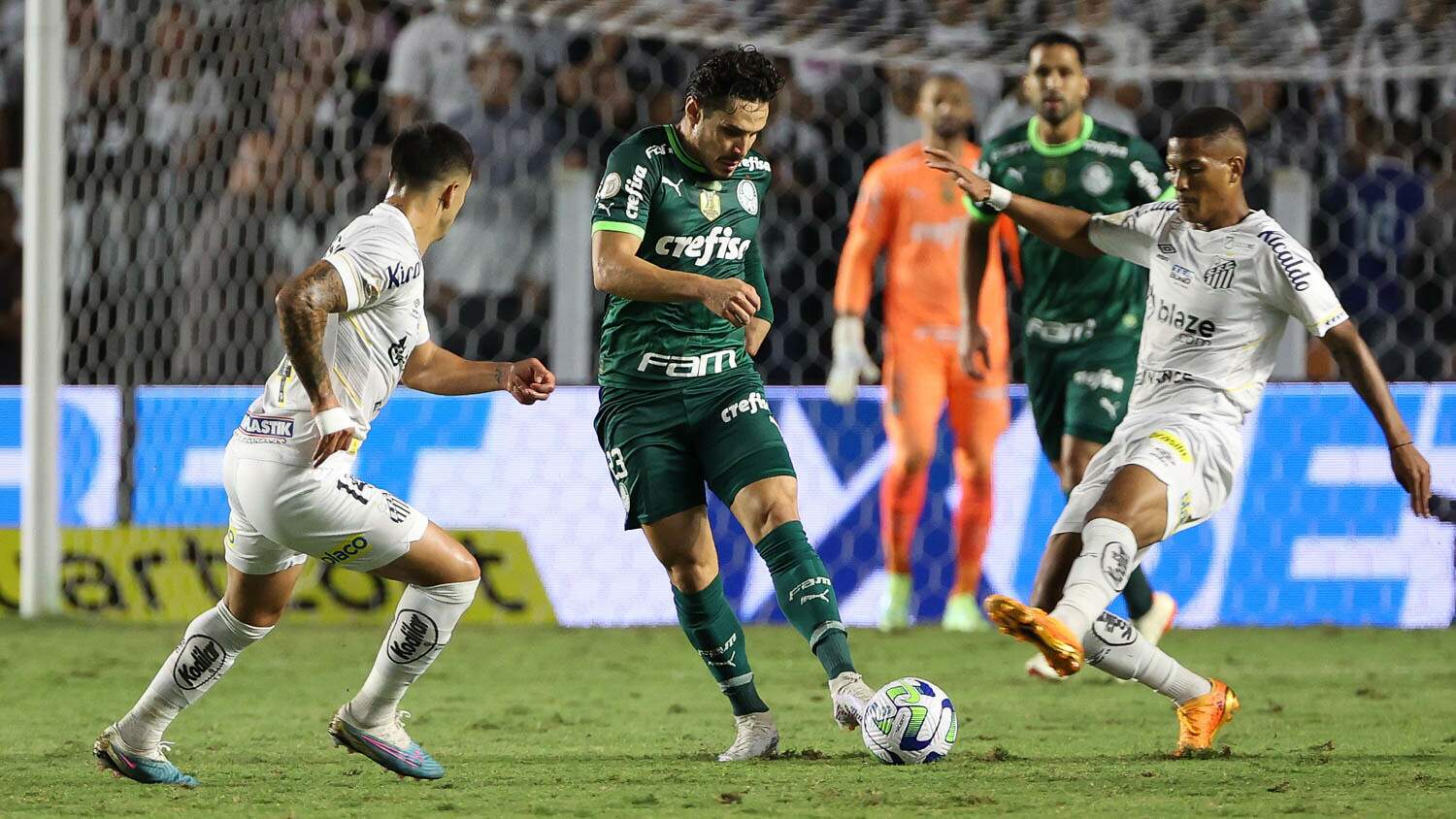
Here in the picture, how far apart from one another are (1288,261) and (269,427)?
8.16 ft

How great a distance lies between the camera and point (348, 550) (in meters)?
4.34

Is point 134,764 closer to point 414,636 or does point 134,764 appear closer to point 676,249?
point 414,636

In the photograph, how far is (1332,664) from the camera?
712 centimetres

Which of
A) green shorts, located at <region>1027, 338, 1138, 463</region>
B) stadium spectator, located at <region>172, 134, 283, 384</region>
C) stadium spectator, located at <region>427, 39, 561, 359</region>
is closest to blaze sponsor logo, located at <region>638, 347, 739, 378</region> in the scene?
green shorts, located at <region>1027, 338, 1138, 463</region>

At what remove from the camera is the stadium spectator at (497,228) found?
9.63 m

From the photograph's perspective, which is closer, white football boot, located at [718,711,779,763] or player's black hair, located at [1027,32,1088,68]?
white football boot, located at [718,711,779,763]

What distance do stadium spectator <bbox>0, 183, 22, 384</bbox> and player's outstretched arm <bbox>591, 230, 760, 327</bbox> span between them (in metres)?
6.36

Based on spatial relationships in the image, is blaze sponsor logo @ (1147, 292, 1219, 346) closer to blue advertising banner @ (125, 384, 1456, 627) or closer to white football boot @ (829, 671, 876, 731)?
white football boot @ (829, 671, 876, 731)

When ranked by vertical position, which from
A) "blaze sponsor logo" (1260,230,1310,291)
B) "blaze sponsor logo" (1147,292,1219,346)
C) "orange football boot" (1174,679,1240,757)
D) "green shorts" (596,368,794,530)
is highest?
"blaze sponsor logo" (1260,230,1310,291)

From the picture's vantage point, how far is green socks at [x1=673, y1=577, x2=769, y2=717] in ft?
16.1

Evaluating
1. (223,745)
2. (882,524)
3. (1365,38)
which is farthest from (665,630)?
(1365,38)

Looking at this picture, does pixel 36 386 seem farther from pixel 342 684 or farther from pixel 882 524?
pixel 882 524

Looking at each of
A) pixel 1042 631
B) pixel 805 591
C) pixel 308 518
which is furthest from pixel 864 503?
pixel 308 518

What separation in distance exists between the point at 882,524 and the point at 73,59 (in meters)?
4.65
